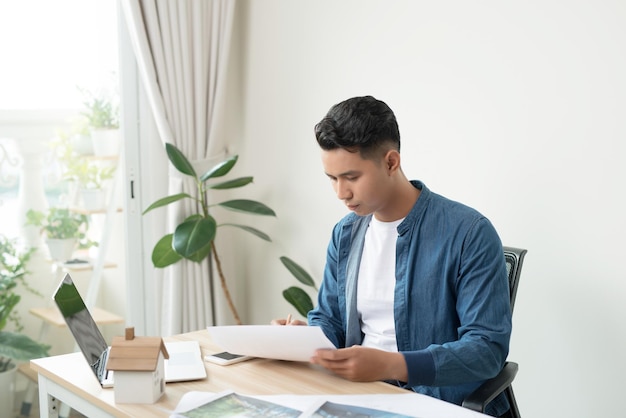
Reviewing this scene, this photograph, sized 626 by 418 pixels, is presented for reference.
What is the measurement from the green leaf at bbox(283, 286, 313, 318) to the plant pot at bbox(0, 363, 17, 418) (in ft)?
4.07

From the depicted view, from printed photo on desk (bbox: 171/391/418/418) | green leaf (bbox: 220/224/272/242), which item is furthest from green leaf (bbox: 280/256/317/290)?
printed photo on desk (bbox: 171/391/418/418)

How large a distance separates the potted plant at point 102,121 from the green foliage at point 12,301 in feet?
1.88

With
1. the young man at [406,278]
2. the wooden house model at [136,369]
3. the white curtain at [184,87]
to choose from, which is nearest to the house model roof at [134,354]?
the wooden house model at [136,369]

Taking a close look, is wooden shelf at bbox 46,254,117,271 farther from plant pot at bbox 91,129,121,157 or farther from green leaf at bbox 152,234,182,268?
plant pot at bbox 91,129,121,157

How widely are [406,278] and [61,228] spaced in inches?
80.1

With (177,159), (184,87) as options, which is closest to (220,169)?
(177,159)

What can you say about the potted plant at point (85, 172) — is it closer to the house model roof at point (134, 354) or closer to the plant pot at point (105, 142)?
the plant pot at point (105, 142)

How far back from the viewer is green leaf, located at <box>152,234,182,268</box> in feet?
11.1

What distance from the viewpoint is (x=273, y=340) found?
186cm

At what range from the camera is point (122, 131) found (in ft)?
11.8

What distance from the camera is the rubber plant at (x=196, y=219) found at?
3.29 meters

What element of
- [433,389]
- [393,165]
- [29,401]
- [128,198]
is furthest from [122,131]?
[433,389]

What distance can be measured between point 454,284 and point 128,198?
2.08 meters

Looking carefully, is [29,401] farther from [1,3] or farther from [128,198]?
[1,3]
